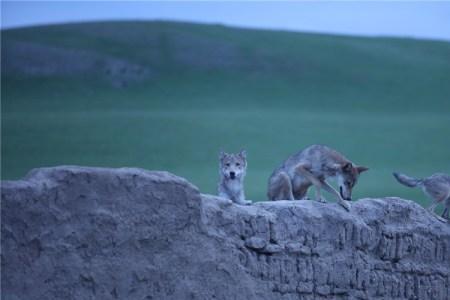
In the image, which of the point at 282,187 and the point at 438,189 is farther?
the point at 438,189

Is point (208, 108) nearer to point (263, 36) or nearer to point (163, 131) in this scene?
point (163, 131)

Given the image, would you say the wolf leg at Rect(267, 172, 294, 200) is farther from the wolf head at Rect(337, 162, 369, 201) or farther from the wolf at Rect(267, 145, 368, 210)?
the wolf head at Rect(337, 162, 369, 201)

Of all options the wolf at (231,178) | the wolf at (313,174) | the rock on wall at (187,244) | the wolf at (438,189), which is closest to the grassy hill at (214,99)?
the wolf at (438,189)

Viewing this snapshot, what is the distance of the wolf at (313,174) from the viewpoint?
588 inches

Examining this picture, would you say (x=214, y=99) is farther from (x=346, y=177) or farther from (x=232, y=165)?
(x=346, y=177)

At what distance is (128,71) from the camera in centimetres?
6019

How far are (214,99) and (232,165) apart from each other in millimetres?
42634

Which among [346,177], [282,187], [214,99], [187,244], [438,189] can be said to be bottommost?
[214,99]

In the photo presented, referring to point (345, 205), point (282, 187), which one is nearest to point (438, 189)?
point (282, 187)

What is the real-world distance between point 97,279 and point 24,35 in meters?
53.6

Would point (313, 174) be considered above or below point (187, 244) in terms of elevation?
above

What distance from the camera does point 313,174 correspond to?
15.0m

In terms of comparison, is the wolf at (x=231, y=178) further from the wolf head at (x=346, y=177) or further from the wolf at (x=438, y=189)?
the wolf at (x=438, y=189)

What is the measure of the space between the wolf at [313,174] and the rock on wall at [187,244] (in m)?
0.86
